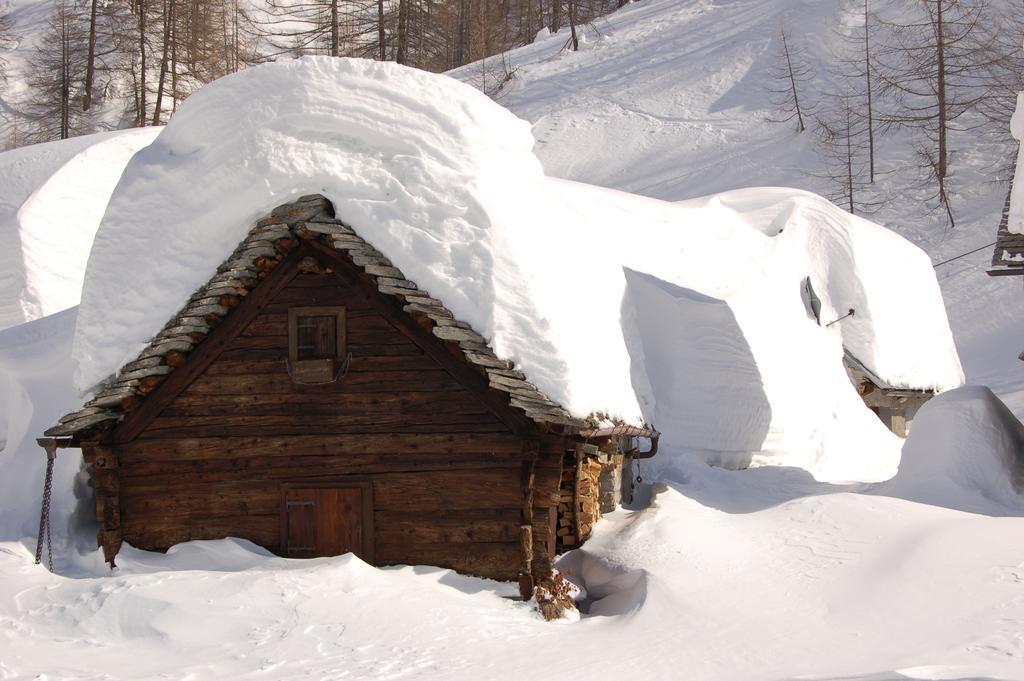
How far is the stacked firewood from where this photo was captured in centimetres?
1309

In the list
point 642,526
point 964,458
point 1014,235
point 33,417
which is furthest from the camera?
point 1014,235

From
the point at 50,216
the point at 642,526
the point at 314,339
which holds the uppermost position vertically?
the point at 50,216

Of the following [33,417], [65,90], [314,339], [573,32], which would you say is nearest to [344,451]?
[314,339]

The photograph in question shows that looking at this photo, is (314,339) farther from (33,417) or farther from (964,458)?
(964,458)

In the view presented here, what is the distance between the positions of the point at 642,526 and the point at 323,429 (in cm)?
428

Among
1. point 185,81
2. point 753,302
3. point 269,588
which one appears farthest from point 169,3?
point 269,588

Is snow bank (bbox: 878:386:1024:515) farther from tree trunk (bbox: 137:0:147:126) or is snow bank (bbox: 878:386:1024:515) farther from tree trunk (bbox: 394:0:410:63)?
tree trunk (bbox: 137:0:147:126)

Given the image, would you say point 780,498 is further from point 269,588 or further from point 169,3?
point 169,3

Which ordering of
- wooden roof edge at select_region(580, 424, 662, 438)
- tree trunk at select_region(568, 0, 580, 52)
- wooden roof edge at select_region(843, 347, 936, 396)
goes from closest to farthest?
1. wooden roof edge at select_region(580, 424, 662, 438)
2. wooden roof edge at select_region(843, 347, 936, 396)
3. tree trunk at select_region(568, 0, 580, 52)

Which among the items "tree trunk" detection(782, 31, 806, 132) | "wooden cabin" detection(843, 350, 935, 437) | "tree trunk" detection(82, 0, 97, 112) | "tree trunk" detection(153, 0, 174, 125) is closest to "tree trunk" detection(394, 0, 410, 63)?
"tree trunk" detection(153, 0, 174, 125)

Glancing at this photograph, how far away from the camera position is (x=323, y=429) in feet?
39.5

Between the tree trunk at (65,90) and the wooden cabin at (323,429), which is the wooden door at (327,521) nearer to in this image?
the wooden cabin at (323,429)

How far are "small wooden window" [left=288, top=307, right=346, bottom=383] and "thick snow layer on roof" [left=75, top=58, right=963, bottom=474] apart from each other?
3.31ft

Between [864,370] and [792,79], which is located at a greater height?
[792,79]
